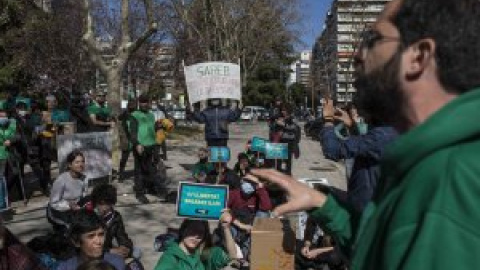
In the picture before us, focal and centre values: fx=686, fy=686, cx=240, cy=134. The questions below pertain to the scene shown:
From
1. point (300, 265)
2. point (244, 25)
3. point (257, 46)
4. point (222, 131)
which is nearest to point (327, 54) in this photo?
point (257, 46)

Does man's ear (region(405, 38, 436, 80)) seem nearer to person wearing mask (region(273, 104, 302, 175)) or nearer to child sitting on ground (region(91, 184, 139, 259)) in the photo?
child sitting on ground (region(91, 184, 139, 259))

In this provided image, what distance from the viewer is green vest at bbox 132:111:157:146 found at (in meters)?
11.4

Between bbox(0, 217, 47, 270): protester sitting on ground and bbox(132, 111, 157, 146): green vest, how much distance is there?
7079mm

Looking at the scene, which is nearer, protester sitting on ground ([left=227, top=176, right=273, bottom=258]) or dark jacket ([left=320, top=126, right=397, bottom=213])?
dark jacket ([left=320, top=126, right=397, bottom=213])

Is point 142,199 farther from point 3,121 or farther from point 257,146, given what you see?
point 3,121

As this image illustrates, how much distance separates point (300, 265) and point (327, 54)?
161ft

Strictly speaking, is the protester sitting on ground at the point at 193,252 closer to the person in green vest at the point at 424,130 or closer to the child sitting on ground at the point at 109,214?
the child sitting on ground at the point at 109,214

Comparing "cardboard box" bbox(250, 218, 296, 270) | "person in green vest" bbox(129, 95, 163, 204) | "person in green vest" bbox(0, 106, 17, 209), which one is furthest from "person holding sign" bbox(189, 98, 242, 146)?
"cardboard box" bbox(250, 218, 296, 270)

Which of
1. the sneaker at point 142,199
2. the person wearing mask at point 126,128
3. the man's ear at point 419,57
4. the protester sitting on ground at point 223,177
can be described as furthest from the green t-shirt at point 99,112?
the man's ear at point 419,57

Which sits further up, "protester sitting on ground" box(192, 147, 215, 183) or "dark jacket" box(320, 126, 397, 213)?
"dark jacket" box(320, 126, 397, 213)

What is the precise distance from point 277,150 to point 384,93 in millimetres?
11561

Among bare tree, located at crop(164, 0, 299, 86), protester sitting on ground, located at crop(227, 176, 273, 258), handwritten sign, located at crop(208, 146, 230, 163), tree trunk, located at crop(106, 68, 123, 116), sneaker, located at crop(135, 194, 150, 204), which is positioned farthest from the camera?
bare tree, located at crop(164, 0, 299, 86)

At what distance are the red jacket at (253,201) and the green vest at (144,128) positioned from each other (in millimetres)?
3620

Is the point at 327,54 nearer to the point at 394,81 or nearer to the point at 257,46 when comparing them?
the point at 257,46
